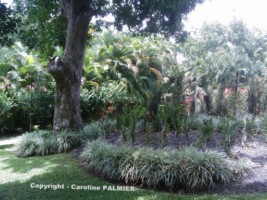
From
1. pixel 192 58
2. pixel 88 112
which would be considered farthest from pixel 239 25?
pixel 88 112

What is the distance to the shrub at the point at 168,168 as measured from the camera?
4.95 metres

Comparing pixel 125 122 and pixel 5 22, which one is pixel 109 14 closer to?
pixel 125 122

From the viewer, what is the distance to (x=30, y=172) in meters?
6.09

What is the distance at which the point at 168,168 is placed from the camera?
503 cm

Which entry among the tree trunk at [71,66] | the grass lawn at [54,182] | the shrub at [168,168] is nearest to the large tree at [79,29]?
the tree trunk at [71,66]

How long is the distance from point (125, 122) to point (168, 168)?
93.4 inches

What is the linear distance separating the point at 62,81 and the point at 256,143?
5.10 meters

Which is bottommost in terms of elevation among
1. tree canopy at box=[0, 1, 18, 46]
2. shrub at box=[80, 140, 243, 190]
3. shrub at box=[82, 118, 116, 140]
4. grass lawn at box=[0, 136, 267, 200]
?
grass lawn at box=[0, 136, 267, 200]

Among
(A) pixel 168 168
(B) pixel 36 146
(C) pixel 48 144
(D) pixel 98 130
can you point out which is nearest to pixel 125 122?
(D) pixel 98 130

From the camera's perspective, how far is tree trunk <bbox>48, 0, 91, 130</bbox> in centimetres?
801

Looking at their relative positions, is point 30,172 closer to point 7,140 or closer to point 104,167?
point 104,167

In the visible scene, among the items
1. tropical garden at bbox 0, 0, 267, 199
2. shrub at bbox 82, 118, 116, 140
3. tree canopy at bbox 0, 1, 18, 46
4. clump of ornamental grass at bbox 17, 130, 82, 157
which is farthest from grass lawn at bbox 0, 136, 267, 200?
tree canopy at bbox 0, 1, 18, 46

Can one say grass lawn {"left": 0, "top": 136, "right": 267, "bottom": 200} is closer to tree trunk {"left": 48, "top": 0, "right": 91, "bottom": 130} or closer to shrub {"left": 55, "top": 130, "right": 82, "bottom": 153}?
shrub {"left": 55, "top": 130, "right": 82, "bottom": 153}

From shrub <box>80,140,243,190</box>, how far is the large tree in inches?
117
